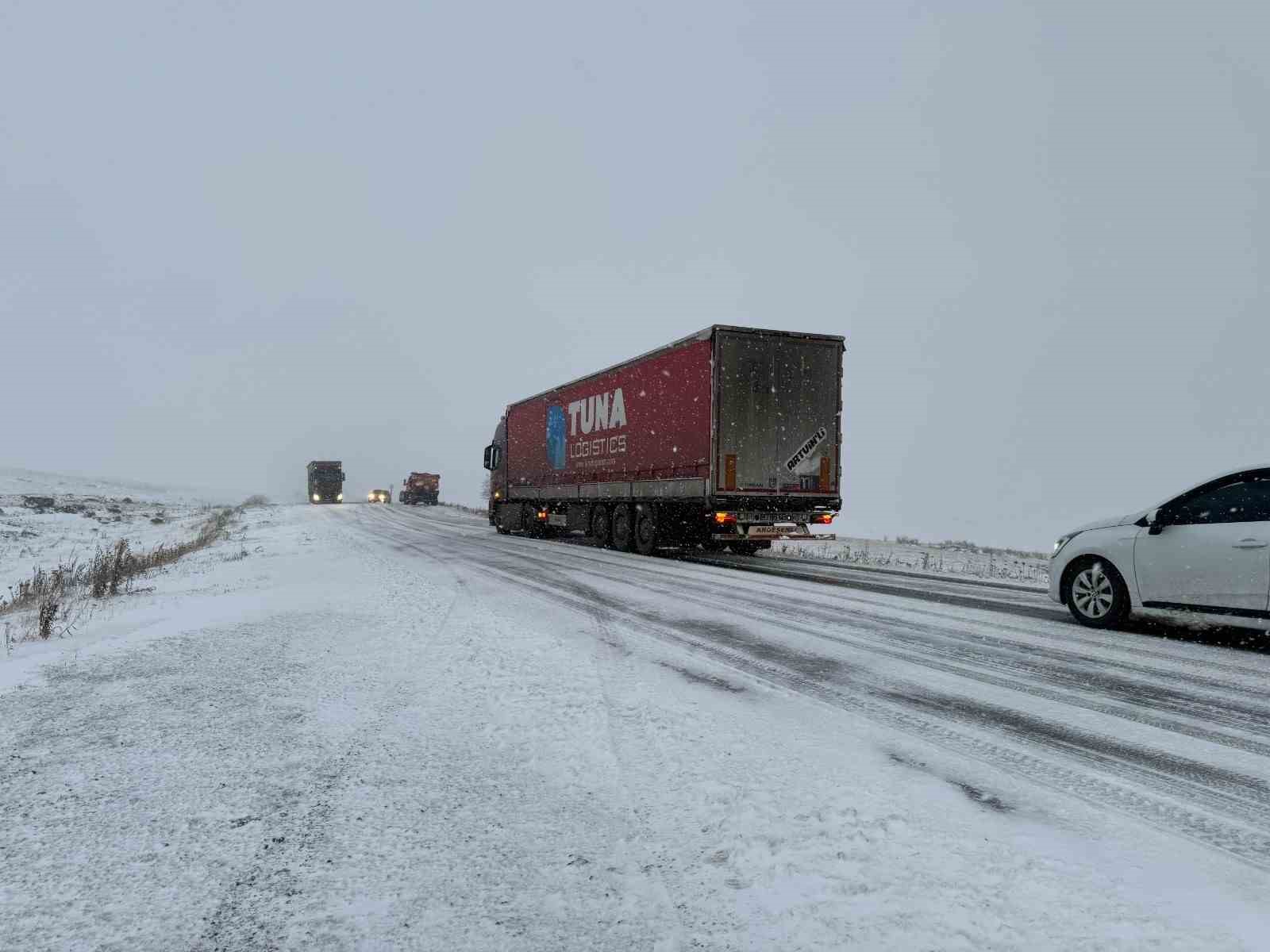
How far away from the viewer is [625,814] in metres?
2.60

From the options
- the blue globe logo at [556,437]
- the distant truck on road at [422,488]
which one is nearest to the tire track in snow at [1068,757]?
the blue globe logo at [556,437]

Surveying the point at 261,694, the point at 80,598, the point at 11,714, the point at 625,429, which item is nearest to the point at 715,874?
the point at 261,694

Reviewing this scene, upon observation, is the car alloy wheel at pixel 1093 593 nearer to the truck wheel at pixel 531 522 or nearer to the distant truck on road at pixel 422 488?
the truck wheel at pixel 531 522

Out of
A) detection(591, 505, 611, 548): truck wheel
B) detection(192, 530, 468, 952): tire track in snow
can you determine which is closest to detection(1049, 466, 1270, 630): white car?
detection(192, 530, 468, 952): tire track in snow

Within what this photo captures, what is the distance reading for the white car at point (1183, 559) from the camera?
19.5 ft

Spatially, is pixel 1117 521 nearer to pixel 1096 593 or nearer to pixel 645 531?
pixel 1096 593

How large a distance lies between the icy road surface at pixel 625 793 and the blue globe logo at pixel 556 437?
42.9 feet

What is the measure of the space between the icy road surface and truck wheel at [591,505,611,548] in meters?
10.9

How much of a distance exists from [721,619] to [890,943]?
499cm

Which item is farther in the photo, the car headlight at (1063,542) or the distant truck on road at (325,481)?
the distant truck on road at (325,481)

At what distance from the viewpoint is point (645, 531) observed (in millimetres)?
15086

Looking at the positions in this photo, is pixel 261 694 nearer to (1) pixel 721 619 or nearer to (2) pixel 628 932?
(2) pixel 628 932

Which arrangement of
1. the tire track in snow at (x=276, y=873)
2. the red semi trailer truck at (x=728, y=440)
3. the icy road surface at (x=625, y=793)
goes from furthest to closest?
the red semi trailer truck at (x=728, y=440), the icy road surface at (x=625, y=793), the tire track in snow at (x=276, y=873)

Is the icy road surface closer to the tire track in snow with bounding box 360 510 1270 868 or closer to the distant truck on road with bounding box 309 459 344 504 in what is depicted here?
the tire track in snow with bounding box 360 510 1270 868
